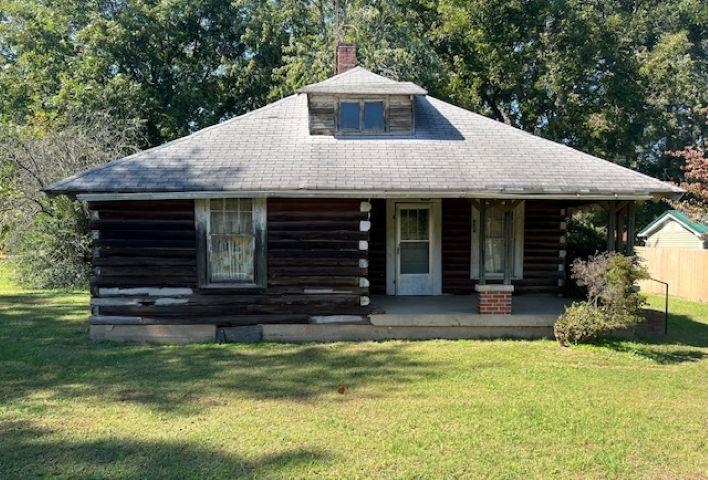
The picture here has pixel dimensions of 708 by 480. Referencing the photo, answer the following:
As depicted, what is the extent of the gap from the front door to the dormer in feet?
6.02

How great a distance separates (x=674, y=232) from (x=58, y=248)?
2602 cm

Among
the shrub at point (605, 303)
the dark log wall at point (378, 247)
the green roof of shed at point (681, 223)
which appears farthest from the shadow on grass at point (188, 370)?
the green roof of shed at point (681, 223)

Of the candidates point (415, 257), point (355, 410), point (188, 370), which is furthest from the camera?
point (415, 257)

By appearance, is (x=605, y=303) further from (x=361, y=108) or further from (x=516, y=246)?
(x=361, y=108)

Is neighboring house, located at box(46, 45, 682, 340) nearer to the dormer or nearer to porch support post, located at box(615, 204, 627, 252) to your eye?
porch support post, located at box(615, 204, 627, 252)

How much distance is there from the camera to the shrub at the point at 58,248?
18.4m

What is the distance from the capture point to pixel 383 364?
882 centimetres

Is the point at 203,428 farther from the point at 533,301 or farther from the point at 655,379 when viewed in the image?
the point at 533,301

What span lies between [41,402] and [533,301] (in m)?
9.58

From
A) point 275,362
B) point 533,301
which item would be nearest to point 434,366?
point 275,362

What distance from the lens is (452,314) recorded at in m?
10.7

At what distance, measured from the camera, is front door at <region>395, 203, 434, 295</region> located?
42.7 feet

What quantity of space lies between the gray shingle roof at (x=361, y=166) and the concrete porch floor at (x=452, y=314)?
7.63ft

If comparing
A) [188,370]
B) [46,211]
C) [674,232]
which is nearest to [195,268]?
[188,370]
